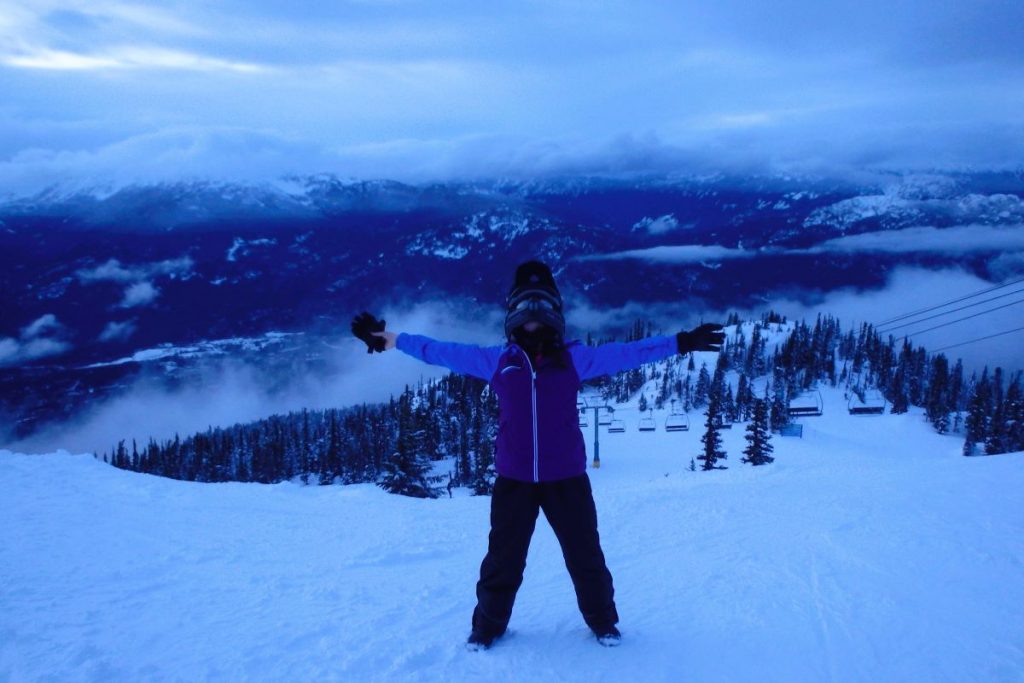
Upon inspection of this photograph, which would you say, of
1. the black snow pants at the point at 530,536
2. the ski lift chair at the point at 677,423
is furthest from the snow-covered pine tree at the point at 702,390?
the black snow pants at the point at 530,536

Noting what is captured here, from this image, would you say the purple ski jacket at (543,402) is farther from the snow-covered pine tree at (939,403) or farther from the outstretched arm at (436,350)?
the snow-covered pine tree at (939,403)

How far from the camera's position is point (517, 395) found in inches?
186

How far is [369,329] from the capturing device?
4.96 m

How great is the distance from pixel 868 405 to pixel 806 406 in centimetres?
1065

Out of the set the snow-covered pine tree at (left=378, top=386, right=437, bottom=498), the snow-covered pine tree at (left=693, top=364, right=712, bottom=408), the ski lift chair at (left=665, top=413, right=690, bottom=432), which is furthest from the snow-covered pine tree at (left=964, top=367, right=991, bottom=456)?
the snow-covered pine tree at (left=378, top=386, right=437, bottom=498)

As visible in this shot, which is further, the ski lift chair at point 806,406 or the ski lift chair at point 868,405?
the ski lift chair at point 806,406

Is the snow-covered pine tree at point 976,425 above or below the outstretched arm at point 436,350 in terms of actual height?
below

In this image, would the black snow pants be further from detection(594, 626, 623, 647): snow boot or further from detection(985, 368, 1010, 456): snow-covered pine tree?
detection(985, 368, 1010, 456): snow-covered pine tree

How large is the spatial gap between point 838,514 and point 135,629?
850 centimetres

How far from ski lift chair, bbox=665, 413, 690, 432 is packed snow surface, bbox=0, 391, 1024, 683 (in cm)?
8868

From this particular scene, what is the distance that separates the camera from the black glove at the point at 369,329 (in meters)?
4.89

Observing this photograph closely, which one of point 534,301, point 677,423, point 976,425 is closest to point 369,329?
point 534,301

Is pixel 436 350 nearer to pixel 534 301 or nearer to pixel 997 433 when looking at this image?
pixel 534 301

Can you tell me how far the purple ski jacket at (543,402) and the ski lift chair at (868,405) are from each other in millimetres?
123569
